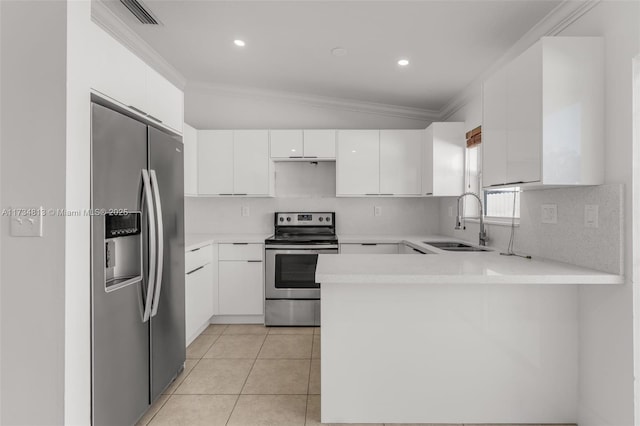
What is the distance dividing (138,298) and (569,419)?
249cm

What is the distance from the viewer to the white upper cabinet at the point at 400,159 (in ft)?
12.7

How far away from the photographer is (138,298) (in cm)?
185

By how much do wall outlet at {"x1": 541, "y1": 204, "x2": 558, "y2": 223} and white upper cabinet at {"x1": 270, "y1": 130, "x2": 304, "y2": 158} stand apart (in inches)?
96.7

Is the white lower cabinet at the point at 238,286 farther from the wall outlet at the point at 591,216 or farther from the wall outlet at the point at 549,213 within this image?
the wall outlet at the point at 591,216

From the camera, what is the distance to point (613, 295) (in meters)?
1.72

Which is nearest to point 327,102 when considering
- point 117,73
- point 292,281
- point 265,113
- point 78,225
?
point 265,113

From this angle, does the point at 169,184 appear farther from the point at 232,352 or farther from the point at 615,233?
the point at 615,233

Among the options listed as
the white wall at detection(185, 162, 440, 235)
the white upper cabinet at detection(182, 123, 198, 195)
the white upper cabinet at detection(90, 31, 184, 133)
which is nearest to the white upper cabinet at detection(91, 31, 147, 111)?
the white upper cabinet at detection(90, 31, 184, 133)

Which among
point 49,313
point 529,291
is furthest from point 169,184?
point 529,291

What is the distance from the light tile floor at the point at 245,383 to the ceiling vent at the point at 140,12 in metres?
2.63

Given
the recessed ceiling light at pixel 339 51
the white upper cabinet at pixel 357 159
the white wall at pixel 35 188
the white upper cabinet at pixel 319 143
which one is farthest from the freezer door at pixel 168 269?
the white upper cabinet at pixel 357 159

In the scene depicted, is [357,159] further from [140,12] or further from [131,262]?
[131,262]

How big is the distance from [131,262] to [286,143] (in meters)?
2.35

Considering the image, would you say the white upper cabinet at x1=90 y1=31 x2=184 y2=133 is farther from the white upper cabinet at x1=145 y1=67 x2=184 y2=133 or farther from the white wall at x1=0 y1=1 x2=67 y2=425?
the white wall at x1=0 y1=1 x2=67 y2=425
